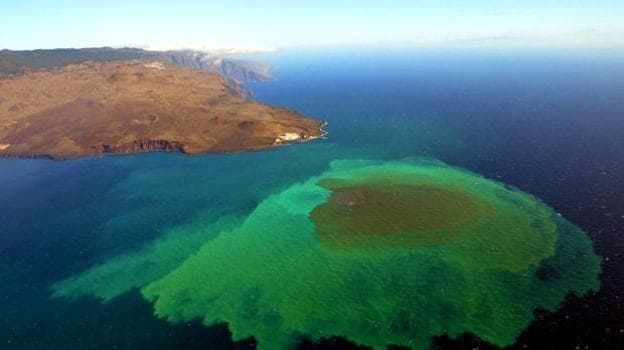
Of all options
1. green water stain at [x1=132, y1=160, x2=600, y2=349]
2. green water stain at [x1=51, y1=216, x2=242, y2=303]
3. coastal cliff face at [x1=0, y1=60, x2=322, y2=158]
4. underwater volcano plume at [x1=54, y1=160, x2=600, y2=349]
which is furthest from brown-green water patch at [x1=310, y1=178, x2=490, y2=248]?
coastal cliff face at [x1=0, y1=60, x2=322, y2=158]

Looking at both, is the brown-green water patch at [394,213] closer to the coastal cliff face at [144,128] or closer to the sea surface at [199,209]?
the sea surface at [199,209]

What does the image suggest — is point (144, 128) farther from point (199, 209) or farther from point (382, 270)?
point (382, 270)

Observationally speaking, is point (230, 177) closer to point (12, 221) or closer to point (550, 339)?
point (12, 221)

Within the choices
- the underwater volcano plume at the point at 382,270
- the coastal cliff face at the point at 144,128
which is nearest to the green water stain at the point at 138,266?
the underwater volcano plume at the point at 382,270

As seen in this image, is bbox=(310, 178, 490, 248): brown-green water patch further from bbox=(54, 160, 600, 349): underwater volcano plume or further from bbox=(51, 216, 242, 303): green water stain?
bbox=(51, 216, 242, 303): green water stain

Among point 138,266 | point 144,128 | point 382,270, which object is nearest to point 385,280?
point 382,270
